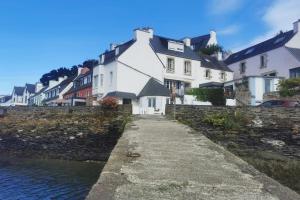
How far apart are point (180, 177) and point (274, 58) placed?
40.4 m

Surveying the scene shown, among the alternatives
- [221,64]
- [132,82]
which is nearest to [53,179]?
[132,82]

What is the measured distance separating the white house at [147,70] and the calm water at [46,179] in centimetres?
1034

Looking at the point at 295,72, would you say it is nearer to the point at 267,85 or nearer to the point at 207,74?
the point at 267,85

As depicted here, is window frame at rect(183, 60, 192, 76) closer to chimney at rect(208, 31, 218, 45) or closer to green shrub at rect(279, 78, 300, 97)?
green shrub at rect(279, 78, 300, 97)

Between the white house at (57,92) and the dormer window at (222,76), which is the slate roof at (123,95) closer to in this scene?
the dormer window at (222,76)

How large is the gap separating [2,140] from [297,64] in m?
29.6

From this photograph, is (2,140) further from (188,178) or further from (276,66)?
(276,66)

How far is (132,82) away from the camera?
128 feet

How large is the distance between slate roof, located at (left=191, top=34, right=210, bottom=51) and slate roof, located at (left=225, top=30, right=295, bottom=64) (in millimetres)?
7725

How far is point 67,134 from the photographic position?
26.7 meters

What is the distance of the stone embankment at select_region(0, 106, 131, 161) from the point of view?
82.3 ft

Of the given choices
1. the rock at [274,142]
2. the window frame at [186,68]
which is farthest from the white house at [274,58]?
the rock at [274,142]

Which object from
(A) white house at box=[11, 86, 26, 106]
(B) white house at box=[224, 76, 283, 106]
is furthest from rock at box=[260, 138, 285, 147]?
(A) white house at box=[11, 86, 26, 106]

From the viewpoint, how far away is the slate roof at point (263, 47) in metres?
45.2
